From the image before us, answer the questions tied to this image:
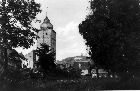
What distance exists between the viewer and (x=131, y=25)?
4481cm

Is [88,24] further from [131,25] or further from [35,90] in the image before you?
[35,90]

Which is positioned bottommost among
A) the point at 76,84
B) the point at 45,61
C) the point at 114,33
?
the point at 76,84

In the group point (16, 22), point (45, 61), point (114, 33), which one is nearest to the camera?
point (16, 22)

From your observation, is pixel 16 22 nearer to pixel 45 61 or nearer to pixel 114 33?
pixel 114 33

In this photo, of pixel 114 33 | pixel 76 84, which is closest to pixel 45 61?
pixel 114 33

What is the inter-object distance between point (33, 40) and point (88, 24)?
14.2m

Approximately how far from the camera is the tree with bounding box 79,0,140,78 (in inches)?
1693

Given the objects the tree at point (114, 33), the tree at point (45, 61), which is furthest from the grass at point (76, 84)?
the tree at point (45, 61)

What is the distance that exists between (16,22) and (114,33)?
15.5m

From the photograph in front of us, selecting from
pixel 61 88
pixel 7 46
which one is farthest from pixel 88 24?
pixel 7 46

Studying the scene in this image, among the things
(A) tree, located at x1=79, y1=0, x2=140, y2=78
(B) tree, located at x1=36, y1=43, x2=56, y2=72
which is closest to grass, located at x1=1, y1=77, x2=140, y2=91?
(A) tree, located at x1=79, y1=0, x2=140, y2=78

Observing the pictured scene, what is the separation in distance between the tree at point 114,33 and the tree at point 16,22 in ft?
41.2

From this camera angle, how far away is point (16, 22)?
→ 1305 inches

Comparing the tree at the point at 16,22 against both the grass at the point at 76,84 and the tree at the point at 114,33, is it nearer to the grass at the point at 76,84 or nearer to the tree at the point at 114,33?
the grass at the point at 76,84
